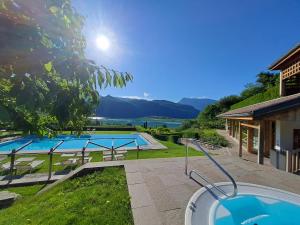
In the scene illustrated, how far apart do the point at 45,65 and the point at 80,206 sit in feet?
14.0

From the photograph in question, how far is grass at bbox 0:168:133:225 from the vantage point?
428 cm

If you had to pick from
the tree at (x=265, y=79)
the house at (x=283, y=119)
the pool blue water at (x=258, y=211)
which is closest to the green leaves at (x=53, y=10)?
the pool blue water at (x=258, y=211)

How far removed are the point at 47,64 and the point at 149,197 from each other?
14.5 ft

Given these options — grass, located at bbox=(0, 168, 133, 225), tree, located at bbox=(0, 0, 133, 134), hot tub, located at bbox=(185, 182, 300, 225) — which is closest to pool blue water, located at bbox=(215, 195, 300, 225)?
hot tub, located at bbox=(185, 182, 300, 225)

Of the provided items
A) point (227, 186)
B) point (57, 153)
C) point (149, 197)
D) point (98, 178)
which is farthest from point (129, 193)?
point (57, 153)

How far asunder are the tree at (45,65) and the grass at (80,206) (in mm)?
3045

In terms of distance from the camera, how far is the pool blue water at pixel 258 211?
5.01m

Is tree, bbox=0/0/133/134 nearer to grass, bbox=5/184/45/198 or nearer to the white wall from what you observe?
grass, bbox=5/184/45/198

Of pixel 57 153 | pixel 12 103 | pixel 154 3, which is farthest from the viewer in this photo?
pixel 57 153

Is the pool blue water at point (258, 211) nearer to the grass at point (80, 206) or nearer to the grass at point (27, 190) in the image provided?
the grass at point (80, 206)

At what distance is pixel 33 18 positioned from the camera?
1.63 metres

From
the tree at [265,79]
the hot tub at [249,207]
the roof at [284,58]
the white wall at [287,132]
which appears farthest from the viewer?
the tree at [265,79]

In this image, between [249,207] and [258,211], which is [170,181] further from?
[258,211]

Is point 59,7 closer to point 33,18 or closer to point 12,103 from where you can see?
point 33,18
